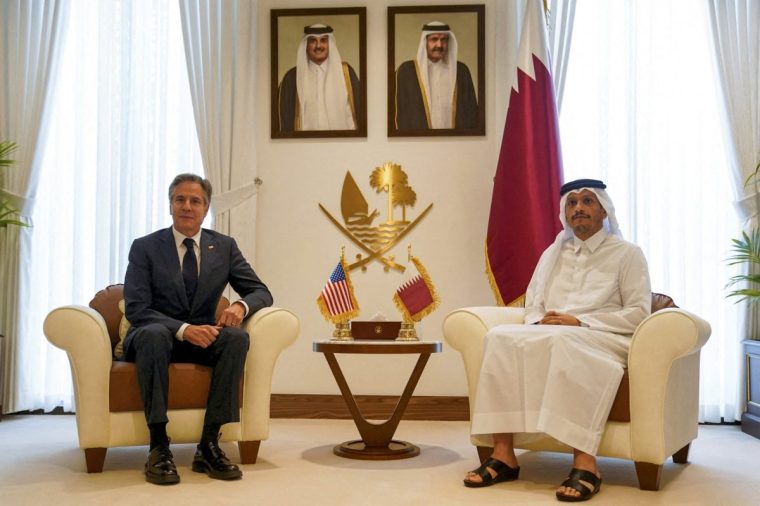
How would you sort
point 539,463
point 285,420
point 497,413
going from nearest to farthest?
1. point 497,413
2. point 539,463
3. point 285,420

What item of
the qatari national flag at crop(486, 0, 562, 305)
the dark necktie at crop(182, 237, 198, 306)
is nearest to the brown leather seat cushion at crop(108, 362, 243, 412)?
the dark necktie at crop(182, 237, 198, 306)

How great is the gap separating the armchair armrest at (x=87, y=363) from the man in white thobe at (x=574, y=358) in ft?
5.41

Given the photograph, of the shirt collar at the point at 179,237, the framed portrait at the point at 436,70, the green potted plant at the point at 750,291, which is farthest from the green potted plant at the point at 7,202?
the green potted plant at the point at 750,291

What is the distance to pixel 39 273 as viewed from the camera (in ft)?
19.4

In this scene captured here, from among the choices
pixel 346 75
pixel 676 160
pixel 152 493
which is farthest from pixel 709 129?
pixel 152 493

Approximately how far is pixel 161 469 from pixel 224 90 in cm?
316

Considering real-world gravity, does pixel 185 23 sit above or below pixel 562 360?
above

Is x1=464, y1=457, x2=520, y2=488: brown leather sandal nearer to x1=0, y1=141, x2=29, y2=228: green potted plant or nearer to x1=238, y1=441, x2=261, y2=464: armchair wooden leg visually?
x1=238, y1=441, x2=261, y2=464: armchair wooden leg

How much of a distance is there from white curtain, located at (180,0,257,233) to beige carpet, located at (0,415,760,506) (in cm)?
191

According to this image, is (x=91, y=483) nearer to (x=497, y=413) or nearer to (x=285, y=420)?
(x=497, y=413)

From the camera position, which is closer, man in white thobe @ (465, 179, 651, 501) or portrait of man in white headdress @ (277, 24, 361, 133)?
man in white thobe @ (465, 179, 651, 501)

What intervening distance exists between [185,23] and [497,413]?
380 cm

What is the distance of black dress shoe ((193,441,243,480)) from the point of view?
360cm

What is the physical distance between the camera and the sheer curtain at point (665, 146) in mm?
5578
